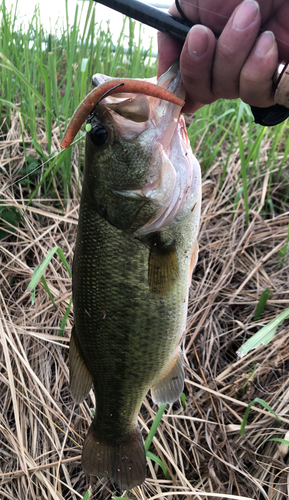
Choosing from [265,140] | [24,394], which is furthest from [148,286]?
[265,140]

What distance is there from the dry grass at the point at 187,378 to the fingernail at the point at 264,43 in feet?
4.74

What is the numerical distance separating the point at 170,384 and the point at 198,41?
4.08 feet

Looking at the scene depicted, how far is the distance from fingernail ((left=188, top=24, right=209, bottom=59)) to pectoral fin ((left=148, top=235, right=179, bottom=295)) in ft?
1.96

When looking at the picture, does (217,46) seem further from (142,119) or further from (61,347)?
(61,347)

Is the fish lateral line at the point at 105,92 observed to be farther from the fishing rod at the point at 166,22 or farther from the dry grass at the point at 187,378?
the dry grass at the point at 187,378

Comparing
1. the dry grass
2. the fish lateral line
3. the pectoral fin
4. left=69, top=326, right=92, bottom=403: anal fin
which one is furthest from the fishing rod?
the dry grass

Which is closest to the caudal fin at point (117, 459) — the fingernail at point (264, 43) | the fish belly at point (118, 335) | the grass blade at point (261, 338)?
the fish belly at point (118, 335)

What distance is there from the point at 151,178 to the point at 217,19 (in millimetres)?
569

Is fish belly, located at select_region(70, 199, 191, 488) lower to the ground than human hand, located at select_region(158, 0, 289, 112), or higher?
lower

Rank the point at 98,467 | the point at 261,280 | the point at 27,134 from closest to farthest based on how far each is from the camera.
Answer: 1. the point at 98,467
2. the point at 261,280
3. the point at 27,134

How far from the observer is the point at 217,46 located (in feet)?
3.67

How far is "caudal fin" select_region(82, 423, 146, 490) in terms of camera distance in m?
1.46

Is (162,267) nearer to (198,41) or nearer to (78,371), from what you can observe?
(78,371)

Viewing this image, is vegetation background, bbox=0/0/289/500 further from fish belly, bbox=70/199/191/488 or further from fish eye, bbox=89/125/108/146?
fish eye, bbox=89/125/108/146
